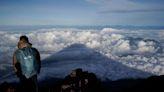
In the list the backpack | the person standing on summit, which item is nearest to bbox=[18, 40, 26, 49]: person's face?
the person standing on summit

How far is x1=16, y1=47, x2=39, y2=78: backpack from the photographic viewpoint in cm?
1584

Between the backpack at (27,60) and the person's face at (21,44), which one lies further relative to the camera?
the person's face at (21,44)

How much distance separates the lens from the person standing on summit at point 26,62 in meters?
15.8

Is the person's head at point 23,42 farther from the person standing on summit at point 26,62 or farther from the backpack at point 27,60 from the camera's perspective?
the backpack at point 27,60

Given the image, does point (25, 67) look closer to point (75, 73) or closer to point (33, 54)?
point (33, 54)

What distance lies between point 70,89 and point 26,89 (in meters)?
16.0

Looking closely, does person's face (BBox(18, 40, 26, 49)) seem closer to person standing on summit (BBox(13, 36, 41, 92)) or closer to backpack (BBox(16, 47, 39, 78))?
person standing on summit (BBox(13, 36, 41, 92))

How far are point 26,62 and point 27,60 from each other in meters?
0.11

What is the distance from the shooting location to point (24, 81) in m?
16.3

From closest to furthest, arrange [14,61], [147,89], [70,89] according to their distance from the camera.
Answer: [14,61]
[70,89]
[147,89]

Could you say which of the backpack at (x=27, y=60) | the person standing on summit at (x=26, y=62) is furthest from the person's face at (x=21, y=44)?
the backpack at (x=27, y=60)

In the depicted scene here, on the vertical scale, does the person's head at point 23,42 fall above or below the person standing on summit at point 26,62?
above

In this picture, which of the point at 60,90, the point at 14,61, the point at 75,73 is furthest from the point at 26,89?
the point at 75,73

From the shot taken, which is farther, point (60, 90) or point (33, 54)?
point (60, 90)
